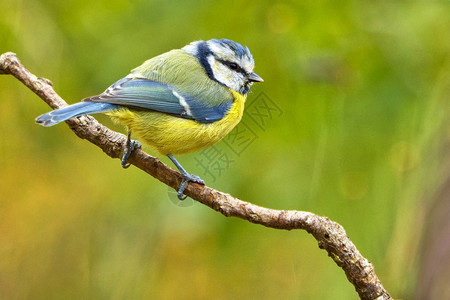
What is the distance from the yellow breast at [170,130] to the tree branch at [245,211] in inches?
3.3

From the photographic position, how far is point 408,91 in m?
2.16

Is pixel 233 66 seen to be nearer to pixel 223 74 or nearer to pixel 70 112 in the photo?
pixel 223 74

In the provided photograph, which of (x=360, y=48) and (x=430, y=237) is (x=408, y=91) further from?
(x=430, y=237)

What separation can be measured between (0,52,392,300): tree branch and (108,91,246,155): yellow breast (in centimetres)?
8

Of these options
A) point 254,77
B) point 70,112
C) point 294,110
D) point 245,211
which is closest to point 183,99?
point 254,77

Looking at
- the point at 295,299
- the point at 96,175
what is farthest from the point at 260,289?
the point at 96,175

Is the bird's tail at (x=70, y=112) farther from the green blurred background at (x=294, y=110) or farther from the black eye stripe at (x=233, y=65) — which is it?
the black eye stripe at (x=233, y=65)

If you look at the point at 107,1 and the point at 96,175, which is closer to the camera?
the point at 107,1

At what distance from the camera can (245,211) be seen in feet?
5.55

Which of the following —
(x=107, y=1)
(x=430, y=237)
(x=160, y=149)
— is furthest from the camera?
(x=107, y=1)

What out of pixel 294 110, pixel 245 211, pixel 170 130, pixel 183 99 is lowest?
pixel 245 211

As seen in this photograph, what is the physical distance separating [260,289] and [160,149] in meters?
0.93

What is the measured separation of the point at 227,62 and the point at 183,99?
30 centimetres

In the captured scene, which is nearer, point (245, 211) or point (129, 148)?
point (245, 211)
